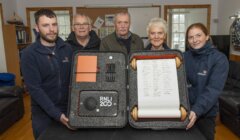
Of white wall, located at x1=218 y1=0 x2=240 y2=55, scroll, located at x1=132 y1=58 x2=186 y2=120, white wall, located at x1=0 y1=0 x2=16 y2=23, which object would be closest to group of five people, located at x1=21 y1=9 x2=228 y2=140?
scroll, located at x1=132 y1=58 x2=186 y2=120

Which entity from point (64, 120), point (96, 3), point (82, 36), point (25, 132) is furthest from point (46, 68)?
point (96, 3)

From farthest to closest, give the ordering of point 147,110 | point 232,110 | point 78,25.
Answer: point 232,110
point 78,25
point 147,110

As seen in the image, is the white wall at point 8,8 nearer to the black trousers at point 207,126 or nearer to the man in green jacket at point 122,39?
the man in green jacket at point 122,39

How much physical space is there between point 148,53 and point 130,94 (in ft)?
0.67

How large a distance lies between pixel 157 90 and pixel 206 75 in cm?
45

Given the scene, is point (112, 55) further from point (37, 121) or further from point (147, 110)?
point (37, 121)

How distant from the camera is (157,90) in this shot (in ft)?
3.22

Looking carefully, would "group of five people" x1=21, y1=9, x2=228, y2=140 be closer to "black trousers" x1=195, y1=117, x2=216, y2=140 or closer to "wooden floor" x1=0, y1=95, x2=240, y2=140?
"black trousers" x1=195, y1=117, x2=216, y2=140

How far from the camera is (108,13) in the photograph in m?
5.46

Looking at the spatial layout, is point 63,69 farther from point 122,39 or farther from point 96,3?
point 96,3

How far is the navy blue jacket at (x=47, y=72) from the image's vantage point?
129cm

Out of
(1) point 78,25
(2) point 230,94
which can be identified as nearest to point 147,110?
(1) point 78,25

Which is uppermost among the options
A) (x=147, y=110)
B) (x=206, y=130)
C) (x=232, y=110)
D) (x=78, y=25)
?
(x=78, y=25)

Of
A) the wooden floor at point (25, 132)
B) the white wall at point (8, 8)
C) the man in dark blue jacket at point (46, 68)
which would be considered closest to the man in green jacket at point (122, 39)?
the man in dark blue jacket at point (46, 68)
